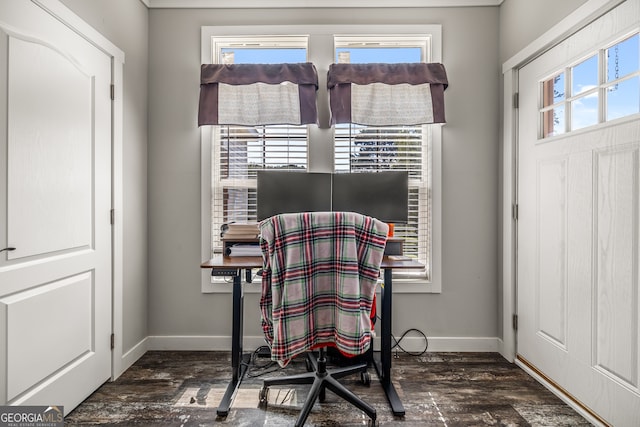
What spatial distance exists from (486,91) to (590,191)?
1.14m

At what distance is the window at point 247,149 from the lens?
2658 mm

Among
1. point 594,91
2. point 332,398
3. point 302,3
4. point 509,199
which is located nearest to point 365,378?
point 332,398

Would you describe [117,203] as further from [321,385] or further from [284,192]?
[321,385]

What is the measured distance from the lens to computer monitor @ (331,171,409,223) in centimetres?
229

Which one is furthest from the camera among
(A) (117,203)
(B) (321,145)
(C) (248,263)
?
(B) (321,145)

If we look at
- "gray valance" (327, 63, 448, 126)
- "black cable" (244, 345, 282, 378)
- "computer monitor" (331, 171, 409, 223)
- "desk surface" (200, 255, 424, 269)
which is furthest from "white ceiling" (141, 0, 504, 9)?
"black cable" (244, 345, 282, 378)

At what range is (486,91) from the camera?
2.59 meters

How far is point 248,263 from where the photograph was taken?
187 centimetres

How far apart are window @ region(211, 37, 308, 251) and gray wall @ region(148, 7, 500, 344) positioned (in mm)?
142

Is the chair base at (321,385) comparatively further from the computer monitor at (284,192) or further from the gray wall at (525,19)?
the gray wall at (525,19)

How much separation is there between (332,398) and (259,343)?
→ 842 mm

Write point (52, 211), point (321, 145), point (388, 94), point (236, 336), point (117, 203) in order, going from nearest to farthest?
point (52, 211), point (236, 336), point (117, 203), point (388, 94), point (321, 145)

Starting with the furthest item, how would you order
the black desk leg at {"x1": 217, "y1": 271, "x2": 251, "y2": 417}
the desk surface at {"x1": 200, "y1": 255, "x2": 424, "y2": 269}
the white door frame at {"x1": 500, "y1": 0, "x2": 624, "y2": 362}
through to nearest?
1. the white door frame at {"x1": 500, "y1": 0, "x2": 624, "y2": 362}
2. the black desk leg at {"x1": 217, "y1": 271, "x2": 251, "y2": 417}
3. the desk surface at {"x1": 200, "y1": 255, "x2": 424, "y2": 269}

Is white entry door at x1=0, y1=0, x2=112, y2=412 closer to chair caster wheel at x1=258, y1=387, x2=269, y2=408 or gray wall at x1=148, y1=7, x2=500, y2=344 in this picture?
gray wall at x1=148, y1=7, x2=500, y2=344
